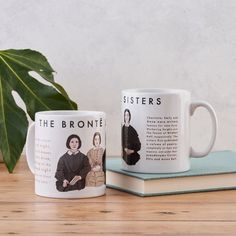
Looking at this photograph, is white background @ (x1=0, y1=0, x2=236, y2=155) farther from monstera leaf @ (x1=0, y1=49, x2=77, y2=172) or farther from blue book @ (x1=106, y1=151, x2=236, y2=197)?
blue book @ (x1=106, y1=151, x2=236, y2=197)

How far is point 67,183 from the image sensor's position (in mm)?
1063

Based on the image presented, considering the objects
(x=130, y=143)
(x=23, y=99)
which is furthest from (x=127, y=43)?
(x=130, y=143)

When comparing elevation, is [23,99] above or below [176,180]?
above

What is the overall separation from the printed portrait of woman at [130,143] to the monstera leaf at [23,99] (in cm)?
16

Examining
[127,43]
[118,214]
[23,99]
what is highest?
[127,43]

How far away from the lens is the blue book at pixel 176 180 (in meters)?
1.09

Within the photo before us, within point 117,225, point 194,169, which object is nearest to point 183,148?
point 194,169

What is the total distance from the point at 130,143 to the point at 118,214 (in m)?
0.18

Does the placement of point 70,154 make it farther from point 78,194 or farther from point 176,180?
point 176,180

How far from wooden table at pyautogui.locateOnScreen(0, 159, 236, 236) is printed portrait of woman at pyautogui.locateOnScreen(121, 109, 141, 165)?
0.05 m

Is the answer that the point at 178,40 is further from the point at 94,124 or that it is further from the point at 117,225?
the point at 117,225

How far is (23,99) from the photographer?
1278 millimetres

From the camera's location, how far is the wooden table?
90 centimetres

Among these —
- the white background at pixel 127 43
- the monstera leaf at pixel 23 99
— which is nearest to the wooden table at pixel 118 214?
the monstera leaf at pixel 23 99
